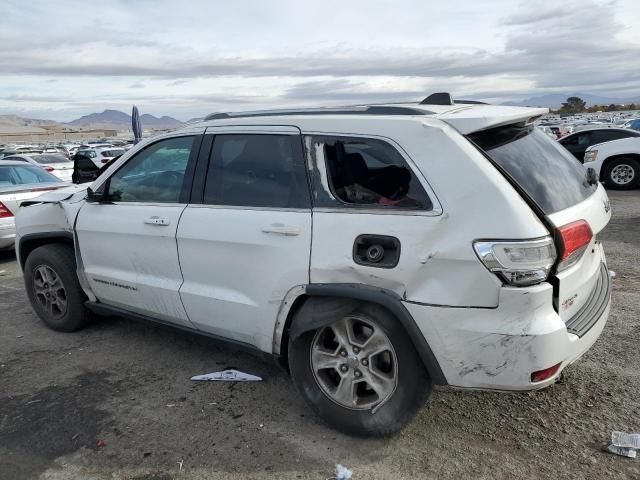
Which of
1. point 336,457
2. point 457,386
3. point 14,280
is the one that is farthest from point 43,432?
point 14,280

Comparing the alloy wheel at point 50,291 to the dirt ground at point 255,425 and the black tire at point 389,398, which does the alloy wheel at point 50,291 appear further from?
the black tire at point 389,398

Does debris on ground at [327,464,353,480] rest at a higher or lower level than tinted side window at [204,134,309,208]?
lower

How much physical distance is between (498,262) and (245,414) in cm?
180

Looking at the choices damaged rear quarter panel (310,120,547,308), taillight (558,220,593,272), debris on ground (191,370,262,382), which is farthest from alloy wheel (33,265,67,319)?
taillight (558,220,593,272)

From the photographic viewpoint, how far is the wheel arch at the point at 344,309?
108 inches

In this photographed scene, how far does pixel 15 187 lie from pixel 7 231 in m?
0.78

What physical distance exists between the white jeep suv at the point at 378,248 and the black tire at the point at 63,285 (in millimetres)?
889

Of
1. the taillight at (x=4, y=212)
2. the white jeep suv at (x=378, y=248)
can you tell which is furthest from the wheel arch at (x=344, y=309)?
the taillight at (x=4, y=212)

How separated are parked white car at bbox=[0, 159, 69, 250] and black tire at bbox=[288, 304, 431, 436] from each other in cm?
572

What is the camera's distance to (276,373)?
395 cm

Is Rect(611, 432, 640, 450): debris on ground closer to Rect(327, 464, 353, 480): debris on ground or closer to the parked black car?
Rect(327, 464, 353, 480): debris on ground

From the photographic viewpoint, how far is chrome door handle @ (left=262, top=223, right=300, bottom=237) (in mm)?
3074

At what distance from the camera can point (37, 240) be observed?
192 inches

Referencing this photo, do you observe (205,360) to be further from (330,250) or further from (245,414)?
(330,250)
